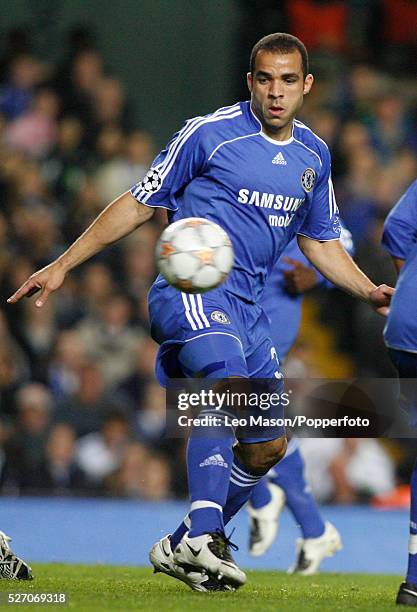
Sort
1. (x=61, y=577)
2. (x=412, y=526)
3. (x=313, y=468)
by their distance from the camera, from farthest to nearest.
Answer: (x=313, y=468) < (x=61, y=577) < (x=412, y=526)

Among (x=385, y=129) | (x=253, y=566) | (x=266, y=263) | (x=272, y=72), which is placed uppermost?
(x=385, y=129)

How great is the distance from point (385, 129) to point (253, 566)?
5629 mm

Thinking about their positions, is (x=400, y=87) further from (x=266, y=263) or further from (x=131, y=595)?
(x=131, y=595)

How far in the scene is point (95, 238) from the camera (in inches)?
213

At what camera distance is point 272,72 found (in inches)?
215

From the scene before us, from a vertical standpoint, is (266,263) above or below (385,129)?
below

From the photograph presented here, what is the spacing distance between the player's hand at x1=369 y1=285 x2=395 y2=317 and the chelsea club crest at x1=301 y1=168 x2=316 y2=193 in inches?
21.1

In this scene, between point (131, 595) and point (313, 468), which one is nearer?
point (131, 595)

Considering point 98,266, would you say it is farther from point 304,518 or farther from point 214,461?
point 214,461

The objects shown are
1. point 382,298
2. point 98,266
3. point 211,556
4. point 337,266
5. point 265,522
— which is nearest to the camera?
point 211,556

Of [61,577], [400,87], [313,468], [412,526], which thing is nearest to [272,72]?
[412,526]

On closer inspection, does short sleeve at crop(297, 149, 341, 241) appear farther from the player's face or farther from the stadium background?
the stadium background

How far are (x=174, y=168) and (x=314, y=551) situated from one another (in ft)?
9.25

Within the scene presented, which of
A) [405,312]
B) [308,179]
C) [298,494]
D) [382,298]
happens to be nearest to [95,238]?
[308,179]
